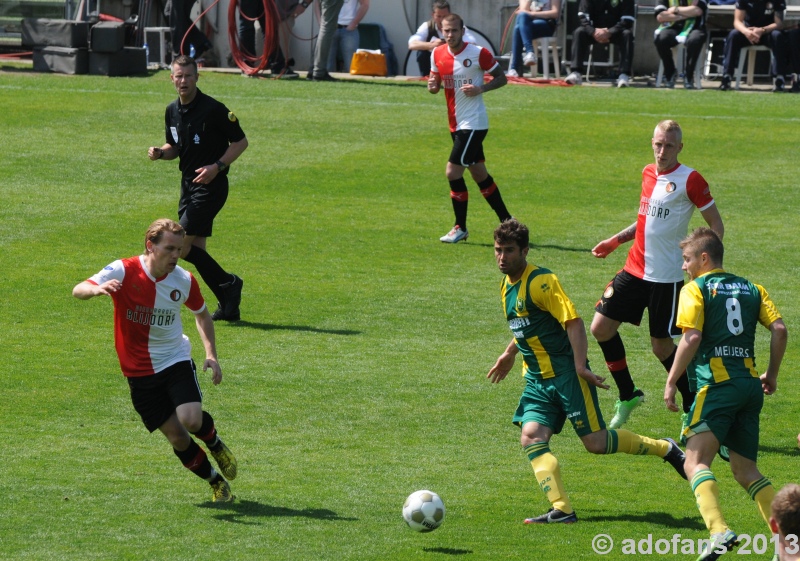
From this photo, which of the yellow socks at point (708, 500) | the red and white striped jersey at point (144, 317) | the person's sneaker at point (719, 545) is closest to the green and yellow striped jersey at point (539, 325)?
the yellow socks at point (708, 500)

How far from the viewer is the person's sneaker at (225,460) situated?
7.03 m

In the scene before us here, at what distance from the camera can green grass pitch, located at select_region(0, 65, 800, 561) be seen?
264 inches

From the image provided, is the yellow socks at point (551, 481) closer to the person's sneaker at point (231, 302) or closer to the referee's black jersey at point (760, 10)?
the person's sneaker at point (231, 302)

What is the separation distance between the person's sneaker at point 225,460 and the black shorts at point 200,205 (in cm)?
401

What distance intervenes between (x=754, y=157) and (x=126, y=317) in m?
12.9

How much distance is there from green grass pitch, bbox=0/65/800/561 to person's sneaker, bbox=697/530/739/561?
0.53 meters

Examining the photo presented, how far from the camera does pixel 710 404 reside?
636cm

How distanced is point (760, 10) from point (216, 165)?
14463 mm

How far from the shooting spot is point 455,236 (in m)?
13.7

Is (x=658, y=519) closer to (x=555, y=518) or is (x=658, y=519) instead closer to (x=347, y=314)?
(x=555, y=518)

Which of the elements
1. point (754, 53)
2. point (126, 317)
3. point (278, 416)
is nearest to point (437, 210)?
point (278, 416)

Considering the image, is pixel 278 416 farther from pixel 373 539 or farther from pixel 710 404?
pixel 710 404

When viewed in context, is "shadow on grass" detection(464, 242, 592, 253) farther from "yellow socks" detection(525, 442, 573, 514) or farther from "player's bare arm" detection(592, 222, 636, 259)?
"yellow socks" detection(525, 442, 573, 514)

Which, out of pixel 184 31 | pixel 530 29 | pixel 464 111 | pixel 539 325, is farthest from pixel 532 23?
pixel 539 325
